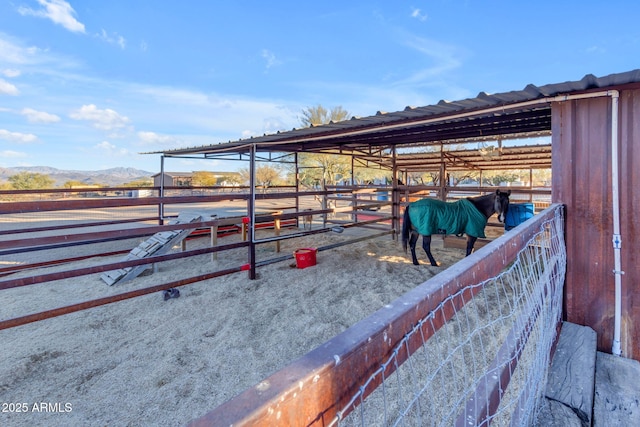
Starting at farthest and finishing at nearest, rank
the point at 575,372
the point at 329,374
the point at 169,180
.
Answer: the point at 169,180, the point at 575,372, the point at 329,374

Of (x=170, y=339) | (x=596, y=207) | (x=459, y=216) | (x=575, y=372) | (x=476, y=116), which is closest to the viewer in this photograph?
(x=575, y=372)

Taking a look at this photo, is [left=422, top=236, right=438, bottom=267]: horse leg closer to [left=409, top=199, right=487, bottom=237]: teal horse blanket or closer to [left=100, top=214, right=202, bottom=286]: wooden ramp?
[left=409, top=199, right=487, bottom=237]: teal horse blanket

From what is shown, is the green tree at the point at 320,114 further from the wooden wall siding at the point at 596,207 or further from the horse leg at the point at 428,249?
the wooden wall siding at the point at 596,207

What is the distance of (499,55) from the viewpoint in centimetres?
1585

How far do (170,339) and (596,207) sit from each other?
3.64 metres

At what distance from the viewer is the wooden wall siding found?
1911 mm

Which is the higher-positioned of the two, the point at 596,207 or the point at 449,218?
the point at 596,207

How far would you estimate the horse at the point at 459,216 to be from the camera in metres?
4.68

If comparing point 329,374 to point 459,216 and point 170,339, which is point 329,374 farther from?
point 459,216

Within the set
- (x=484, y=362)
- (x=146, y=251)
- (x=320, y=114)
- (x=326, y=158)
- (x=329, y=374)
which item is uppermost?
(x=320, y=114)

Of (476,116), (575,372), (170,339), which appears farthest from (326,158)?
(575,372)

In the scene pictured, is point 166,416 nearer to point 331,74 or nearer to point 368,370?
point 368,370

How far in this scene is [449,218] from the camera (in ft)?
15.6

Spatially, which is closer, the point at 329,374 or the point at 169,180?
the point at 329,374
